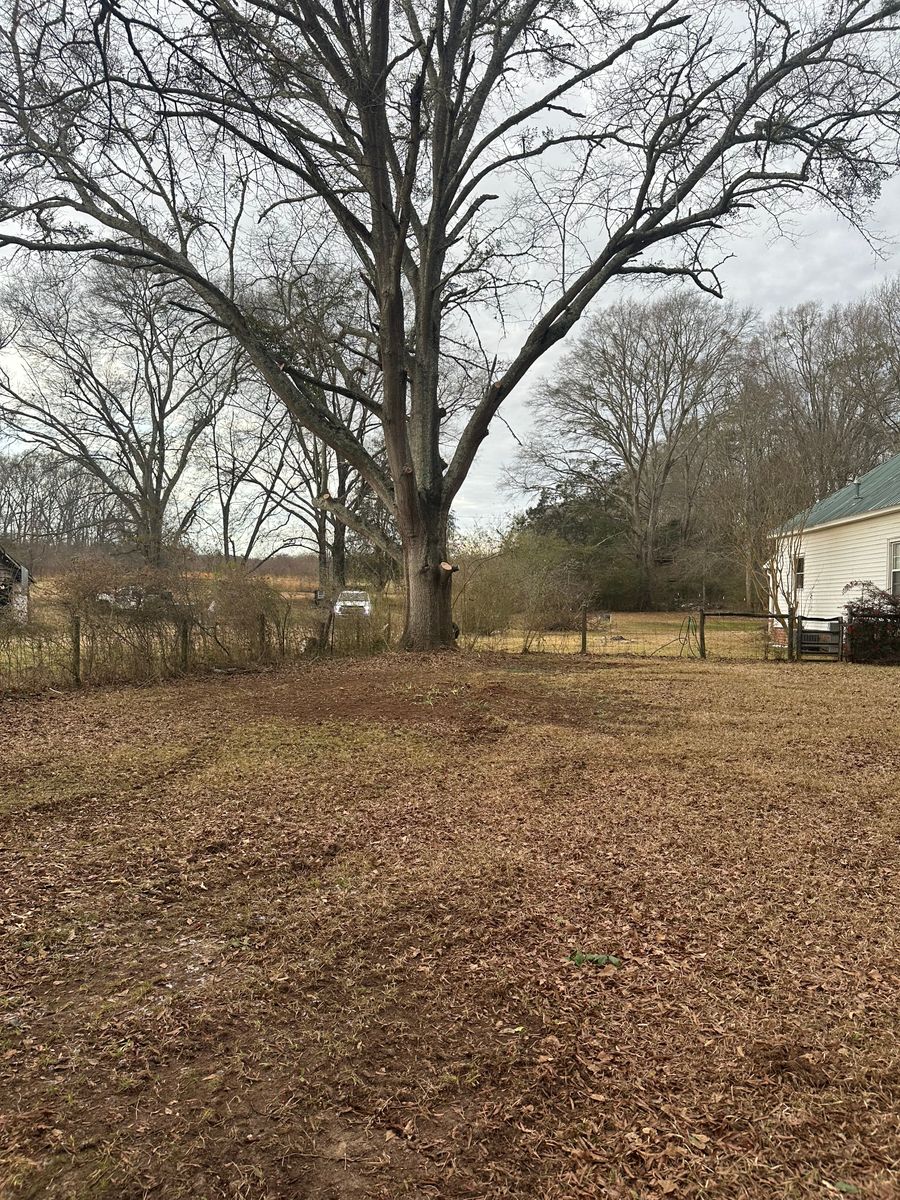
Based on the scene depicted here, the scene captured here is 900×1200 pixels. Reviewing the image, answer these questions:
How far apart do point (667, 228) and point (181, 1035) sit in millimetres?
11726

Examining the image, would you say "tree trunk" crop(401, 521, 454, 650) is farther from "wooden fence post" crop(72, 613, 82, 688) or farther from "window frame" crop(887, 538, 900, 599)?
"window frame" crop(887, 538, 900, 599)

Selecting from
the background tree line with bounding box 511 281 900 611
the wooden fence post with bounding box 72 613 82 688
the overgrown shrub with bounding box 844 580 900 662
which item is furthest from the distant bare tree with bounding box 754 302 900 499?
the wooden fence post with bounding box 72 613 82 688

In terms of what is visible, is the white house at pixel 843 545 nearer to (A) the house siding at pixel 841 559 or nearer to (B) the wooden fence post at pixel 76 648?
(A) the house siding at pixel 841 559

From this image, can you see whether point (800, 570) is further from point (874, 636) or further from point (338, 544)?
point (338, 544)

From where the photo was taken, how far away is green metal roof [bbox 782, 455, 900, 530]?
16141 millimetres

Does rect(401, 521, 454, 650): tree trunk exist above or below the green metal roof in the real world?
below

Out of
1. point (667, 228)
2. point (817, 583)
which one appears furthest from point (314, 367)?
point (817, 583)

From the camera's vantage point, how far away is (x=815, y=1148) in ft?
5.16

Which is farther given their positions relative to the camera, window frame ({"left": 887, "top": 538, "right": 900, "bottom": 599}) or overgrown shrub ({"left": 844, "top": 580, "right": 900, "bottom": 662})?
window frame ({"left": 887, "top": 538, "right": 900, "bottom": 599})

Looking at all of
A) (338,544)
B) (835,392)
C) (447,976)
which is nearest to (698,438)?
(835,392)

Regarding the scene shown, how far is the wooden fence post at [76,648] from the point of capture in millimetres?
8297

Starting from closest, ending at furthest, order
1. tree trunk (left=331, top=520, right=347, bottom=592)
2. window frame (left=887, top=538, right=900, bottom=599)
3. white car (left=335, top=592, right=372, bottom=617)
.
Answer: white car (left=335, top=592, right=372, bottom=617) < window frame (left=887, top=538, right=900, bottom=599) < tree trunk (left=331, top=520, right=347, bottom=592)

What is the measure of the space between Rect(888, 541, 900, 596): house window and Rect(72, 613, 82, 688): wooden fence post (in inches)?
659

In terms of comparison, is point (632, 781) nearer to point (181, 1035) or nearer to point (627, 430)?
point (181, 1035)
